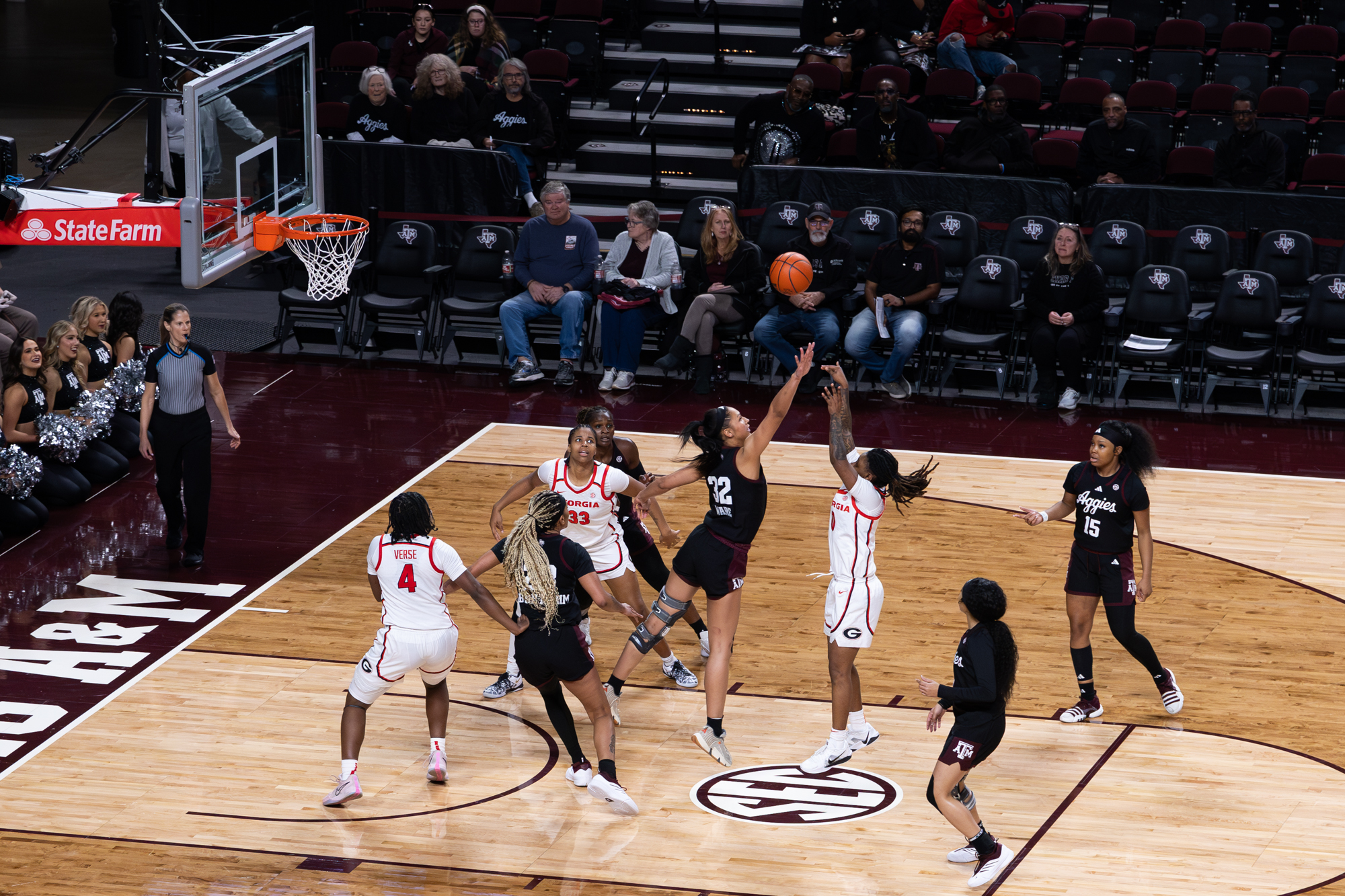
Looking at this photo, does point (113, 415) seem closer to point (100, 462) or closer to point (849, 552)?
point (100, 462)

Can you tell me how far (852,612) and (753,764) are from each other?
106 centimetres

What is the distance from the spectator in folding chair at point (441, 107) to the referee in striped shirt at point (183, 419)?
6831mm

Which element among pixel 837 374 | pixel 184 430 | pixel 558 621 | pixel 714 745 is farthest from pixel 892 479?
pixel 184 430

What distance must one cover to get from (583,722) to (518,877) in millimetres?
1804

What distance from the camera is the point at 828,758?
8.90m

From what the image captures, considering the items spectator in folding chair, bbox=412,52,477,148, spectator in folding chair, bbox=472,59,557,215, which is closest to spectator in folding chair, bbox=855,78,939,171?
spectator in folding chair, bbox=472,59,557,215

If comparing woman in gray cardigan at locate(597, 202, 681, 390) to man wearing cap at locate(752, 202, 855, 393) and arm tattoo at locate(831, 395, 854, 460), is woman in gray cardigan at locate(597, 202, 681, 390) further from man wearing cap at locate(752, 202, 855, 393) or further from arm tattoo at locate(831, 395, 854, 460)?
arm tattoo at locate(831, 395, 854, 460)

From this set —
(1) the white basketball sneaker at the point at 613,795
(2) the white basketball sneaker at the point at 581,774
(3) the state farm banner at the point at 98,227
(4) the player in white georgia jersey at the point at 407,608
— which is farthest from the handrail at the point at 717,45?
(1) the white basketball sneaker at the point at 613,795

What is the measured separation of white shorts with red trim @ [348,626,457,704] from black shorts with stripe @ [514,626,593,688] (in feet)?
1.27

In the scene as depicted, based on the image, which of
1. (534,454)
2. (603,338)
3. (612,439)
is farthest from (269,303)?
(612,439)

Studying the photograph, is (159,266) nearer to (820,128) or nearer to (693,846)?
(820,128)

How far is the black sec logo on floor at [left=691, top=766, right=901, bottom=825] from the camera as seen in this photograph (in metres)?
8.52

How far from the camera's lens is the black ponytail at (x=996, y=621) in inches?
309

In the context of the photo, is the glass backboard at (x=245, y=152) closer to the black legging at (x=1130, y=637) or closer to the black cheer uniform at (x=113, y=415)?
the black cheer uniform at (x=113, y=415)
